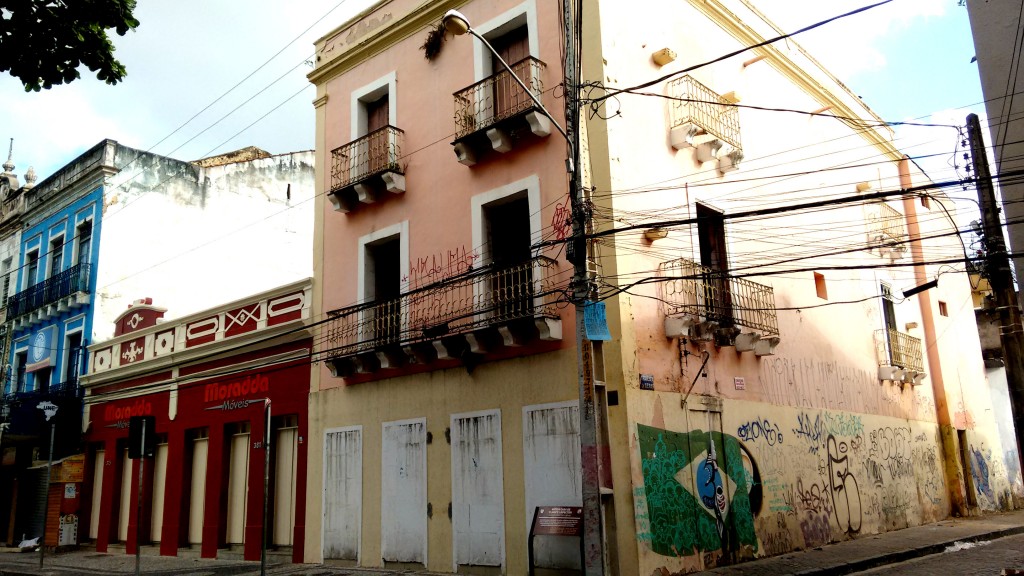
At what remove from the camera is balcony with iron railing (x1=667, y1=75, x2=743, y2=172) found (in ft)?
45.7

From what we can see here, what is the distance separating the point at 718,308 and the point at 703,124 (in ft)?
10.4

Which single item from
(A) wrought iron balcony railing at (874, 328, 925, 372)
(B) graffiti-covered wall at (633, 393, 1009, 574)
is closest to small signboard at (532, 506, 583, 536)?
(B) graffiti-covered wall at (633, 393, 1009, 574)

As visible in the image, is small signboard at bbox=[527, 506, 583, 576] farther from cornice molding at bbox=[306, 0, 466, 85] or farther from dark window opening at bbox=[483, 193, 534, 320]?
cornice molding at bbox=[306, 0, 466, 85]

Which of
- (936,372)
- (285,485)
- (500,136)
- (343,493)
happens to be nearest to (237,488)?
(285,485)

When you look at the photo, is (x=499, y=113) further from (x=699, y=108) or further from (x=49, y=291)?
(x=49, y=291)

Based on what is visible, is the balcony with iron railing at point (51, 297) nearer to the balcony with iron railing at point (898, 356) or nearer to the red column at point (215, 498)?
the red column at point (215, 498)

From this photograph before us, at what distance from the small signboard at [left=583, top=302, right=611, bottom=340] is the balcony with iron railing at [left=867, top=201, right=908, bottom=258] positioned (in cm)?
1136

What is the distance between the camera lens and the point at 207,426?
18812 millimetres

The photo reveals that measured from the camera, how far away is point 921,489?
19438 millimetres

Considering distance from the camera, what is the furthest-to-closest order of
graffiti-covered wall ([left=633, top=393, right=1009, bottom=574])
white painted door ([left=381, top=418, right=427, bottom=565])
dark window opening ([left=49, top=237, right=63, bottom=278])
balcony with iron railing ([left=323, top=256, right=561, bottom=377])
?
1. dark window opening ([left=49, top=237, right=63, bottom=278])
2. white painted door ([left=381, top=418, right=427, bottom=565])
3. balcony with iron railing ([left=323, top=256, right=561, bottom=377])
4. graffiti-covered wall ([left=633, top=393, right=1009, bottom=574])

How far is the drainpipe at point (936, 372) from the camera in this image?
21005mm

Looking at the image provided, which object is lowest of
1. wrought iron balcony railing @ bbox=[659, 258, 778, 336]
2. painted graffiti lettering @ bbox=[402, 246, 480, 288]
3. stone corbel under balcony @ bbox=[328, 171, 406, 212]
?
wrought iron balcony railing @ bbox=[659, 258, 778, 336]

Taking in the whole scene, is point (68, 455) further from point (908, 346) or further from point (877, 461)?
point (908, 346)

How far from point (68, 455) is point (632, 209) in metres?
17.7
